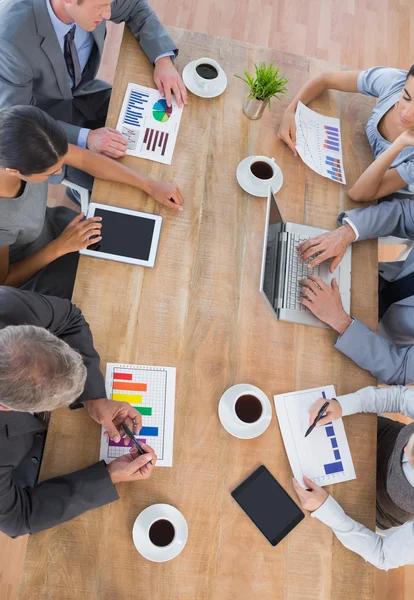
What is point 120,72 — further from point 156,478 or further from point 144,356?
point 156,478

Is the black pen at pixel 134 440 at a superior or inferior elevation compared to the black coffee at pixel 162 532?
superior

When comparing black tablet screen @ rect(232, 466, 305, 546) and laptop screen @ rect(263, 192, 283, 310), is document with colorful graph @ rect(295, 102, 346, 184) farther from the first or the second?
black tablet screen @ rect(232, 466, 305, 546)

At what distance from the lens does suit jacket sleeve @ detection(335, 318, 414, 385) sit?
157 centimetres

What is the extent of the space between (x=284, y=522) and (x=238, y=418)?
0.30 m

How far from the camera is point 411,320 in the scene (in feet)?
5.95

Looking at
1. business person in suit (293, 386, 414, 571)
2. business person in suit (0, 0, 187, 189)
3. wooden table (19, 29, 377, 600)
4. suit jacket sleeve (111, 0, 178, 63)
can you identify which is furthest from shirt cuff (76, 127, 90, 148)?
business person in suit (293, 386, 414, 571)

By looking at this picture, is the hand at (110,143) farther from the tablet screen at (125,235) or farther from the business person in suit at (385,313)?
the business person in suit at (385,313)

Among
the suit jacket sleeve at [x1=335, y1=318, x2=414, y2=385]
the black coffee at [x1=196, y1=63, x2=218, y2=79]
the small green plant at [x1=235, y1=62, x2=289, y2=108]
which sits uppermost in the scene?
the small green plant at [x1=235, y1=62, x2=289, y2=108]

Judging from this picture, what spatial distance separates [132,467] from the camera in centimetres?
133

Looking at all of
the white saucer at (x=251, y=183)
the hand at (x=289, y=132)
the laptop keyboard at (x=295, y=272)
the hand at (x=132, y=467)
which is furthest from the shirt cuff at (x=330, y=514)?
the hand at (x=289, y=132)

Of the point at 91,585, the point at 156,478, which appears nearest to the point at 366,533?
the point at 156,478

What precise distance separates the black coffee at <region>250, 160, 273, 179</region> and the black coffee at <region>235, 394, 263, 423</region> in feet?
2.41

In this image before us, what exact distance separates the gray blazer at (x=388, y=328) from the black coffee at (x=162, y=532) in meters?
0.70

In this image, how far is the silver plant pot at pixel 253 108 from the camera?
69.9 inches
